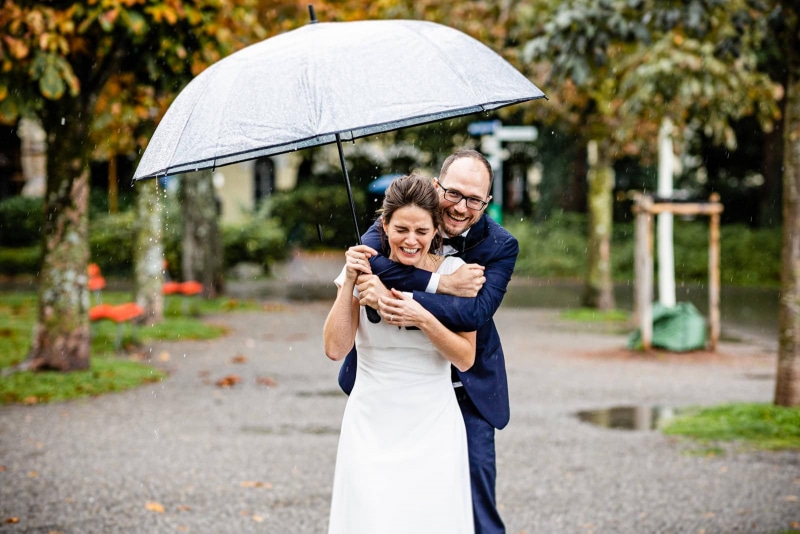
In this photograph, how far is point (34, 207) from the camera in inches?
1055

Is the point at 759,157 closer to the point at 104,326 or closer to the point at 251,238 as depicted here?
the point at 251,238

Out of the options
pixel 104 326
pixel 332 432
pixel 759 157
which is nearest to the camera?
pixel 332 432

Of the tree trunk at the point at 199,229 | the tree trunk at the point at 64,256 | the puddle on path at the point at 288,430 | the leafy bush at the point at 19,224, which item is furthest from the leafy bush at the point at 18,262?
the puddle on path at the point at 288,430

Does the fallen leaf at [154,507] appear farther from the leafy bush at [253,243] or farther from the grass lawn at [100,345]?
the leafy bush at [253,243]

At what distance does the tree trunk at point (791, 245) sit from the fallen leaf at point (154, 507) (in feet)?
16.7

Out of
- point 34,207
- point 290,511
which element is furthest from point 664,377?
point 34,207

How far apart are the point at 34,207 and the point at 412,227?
2569 centimetres

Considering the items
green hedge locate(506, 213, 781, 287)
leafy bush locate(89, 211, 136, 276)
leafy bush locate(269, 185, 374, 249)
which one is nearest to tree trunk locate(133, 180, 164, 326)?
leafy bush locate(89, 211, 136, 276)

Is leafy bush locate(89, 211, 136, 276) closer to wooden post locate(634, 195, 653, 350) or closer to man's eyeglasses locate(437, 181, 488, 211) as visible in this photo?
wooden post locate(634, 195, 653, 350)

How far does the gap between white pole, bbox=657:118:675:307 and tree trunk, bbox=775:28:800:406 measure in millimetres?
5147

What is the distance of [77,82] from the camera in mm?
9680

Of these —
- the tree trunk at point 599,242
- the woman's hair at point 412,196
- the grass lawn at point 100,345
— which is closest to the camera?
the woman's hair at point 412,196

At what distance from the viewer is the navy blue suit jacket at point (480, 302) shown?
327 cm

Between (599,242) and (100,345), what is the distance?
9.28 metres
